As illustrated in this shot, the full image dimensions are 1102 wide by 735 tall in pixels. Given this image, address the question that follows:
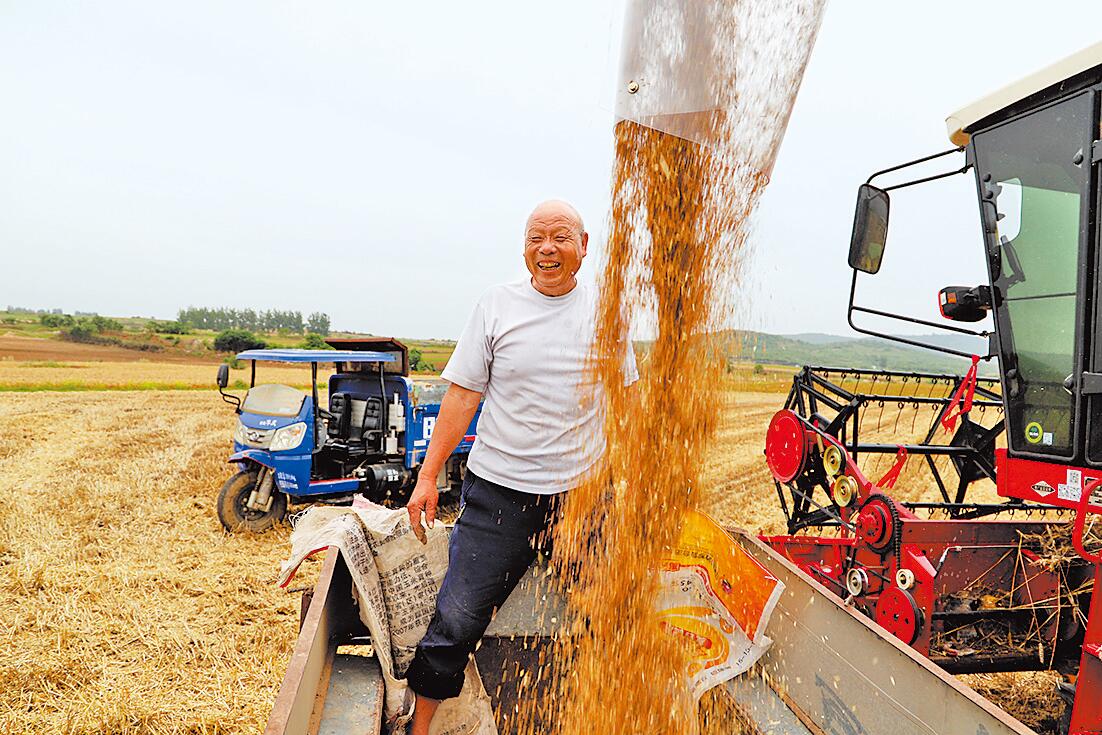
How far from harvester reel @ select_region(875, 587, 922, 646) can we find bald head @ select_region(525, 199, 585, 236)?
1.60 m

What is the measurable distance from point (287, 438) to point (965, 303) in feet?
14.7

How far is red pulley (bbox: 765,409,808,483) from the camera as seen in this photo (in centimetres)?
330

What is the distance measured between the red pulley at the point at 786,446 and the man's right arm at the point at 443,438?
5.80 ft

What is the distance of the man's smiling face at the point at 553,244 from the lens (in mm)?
2064

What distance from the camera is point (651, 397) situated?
2139mm

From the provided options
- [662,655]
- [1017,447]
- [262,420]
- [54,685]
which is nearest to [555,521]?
[662,655]

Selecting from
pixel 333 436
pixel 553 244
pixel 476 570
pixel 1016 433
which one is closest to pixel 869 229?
pixel 1016 433

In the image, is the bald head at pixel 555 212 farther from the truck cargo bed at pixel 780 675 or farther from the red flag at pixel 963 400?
the red flag at pixel 963 400

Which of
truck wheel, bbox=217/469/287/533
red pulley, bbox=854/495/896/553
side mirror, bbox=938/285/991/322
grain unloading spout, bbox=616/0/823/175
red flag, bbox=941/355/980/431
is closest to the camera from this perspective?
grain unloading spout, bbox=616/0/823/175

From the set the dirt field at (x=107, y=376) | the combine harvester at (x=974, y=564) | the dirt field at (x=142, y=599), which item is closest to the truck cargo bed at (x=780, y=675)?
the combine harvester at (x=974, y=564)

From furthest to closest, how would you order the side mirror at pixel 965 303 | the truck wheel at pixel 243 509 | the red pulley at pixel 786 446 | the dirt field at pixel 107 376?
1. the dirt field at pixel 107 376
2. the truck wheel at pixel 243 509
3. the red pulley at pixel 786 446
4. the side mirror at pixel 965 303

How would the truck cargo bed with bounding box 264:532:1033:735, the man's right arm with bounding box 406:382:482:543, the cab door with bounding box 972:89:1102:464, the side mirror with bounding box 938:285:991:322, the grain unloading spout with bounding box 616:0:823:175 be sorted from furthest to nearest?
the side mirror with bounding box 938:285:991:322 < the man's right arm with bounding box 406:382:482:543 < the cab door with bounding box 972:89:1102:464 < the grain unloading spout with bounding box 616:0:823:175 < the truck cargo bed with bounding box 264:532:1033:735

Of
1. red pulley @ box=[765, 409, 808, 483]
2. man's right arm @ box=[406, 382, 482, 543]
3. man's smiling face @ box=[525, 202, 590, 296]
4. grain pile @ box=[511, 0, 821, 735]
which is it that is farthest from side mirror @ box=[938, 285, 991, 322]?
man's right arm @ box=[406, 382, 482, 543]

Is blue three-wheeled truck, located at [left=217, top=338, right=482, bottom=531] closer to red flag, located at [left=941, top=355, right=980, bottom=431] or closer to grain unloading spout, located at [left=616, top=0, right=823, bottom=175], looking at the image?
red flag, located at [left=941, top=355, right=980, bottom=431]
